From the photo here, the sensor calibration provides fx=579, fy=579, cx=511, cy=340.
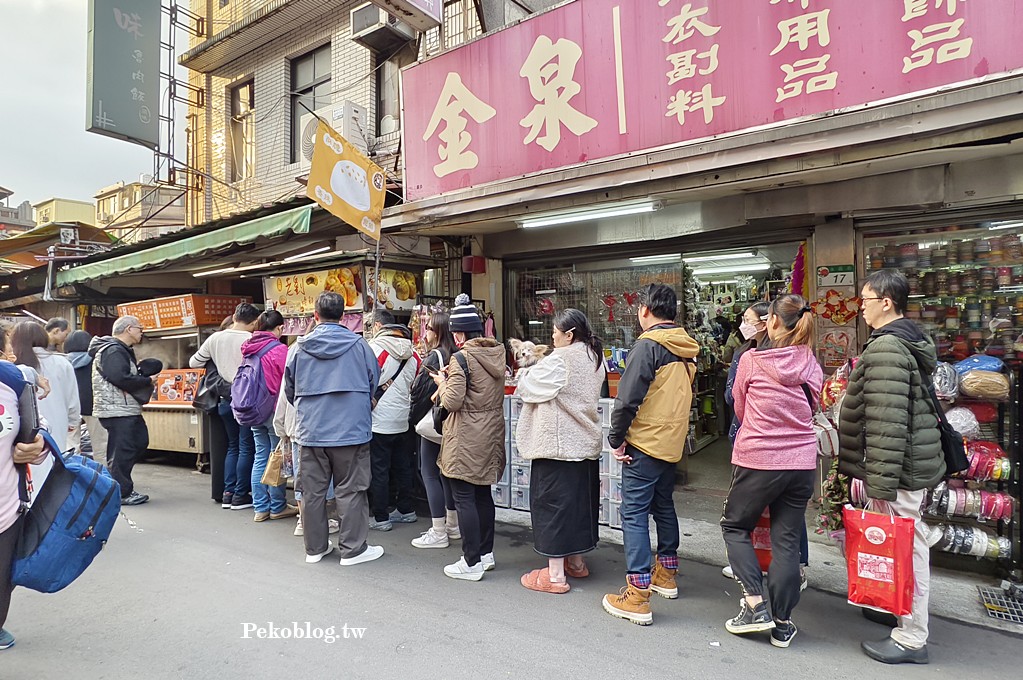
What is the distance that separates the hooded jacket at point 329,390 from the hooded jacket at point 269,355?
3.26ft

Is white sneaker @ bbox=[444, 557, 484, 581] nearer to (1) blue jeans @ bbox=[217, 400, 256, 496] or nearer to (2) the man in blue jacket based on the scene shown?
(2) the man in blue jacket

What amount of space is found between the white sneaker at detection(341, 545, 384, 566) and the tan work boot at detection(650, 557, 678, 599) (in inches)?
82.8

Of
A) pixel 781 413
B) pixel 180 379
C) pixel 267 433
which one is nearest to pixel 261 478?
pixel 267 433

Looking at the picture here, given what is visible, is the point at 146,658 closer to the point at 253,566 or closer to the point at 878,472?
the point at 253,566

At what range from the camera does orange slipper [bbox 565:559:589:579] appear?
4.14 metres

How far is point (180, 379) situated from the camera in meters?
8.11

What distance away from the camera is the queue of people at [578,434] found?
3.06 meters

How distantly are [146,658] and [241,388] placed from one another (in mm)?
2566

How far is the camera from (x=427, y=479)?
189 inches

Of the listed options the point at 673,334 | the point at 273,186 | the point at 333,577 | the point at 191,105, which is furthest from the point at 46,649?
the point at 191,105

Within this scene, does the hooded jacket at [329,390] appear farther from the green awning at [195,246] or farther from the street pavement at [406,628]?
the green awning at [195,246]

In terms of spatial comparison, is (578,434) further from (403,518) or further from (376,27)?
(376,27)

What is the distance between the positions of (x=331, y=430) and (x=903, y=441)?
3646 mm

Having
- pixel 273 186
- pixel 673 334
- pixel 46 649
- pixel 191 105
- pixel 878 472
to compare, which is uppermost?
pixel 191 105
